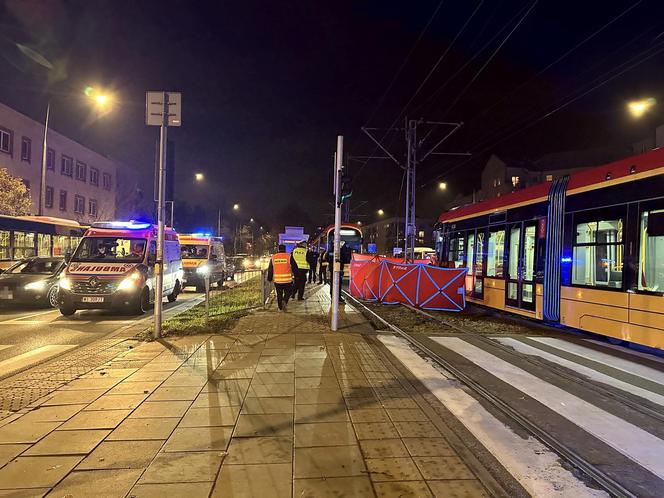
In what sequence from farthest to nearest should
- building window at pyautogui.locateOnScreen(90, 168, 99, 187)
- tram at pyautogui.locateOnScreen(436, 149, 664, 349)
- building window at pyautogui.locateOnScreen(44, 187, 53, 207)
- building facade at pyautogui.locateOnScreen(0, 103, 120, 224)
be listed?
building window at pyautogui.locateOnScreen(90, 168, 99, 187), building window at pyautogui.locateOnScreen(44, 187, 53, 207), building facade at pyautogui.locateOnScreen(0, 103, 120, 224), tram at pyautogui.locateOnScreen(436, 149, 664, 349)

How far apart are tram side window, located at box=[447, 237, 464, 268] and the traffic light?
23.0ft

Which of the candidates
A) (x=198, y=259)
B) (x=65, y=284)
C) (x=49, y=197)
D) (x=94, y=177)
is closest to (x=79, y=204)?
(x=94, y=177)

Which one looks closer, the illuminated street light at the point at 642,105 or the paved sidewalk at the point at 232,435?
the paved sidewalk at the point at 232,435

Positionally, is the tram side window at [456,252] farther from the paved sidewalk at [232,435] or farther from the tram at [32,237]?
the tram at [32,237]

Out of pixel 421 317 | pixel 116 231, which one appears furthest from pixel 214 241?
pixel 421 317

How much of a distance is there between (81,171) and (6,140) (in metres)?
11.3

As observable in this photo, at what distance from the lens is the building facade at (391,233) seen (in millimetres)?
95062

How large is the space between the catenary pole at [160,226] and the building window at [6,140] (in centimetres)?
2946

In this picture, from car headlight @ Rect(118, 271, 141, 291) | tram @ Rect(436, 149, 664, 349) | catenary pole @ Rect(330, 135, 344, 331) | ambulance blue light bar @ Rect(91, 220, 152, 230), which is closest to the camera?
tram @ Rect(436, 149, 664, 349)

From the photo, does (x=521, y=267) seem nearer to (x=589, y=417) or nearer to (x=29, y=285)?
(x=589, y=417)

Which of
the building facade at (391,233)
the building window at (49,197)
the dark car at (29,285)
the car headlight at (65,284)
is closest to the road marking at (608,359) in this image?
the car headlight at (65,284)

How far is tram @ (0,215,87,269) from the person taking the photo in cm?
1697

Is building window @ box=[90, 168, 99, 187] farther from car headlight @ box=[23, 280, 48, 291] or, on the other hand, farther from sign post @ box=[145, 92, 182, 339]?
sign post @ box=[145, 92, 182, 339]

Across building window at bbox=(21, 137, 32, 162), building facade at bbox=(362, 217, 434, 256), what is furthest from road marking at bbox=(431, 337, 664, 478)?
building facade at bbox=(362, 217, 434, 256)
